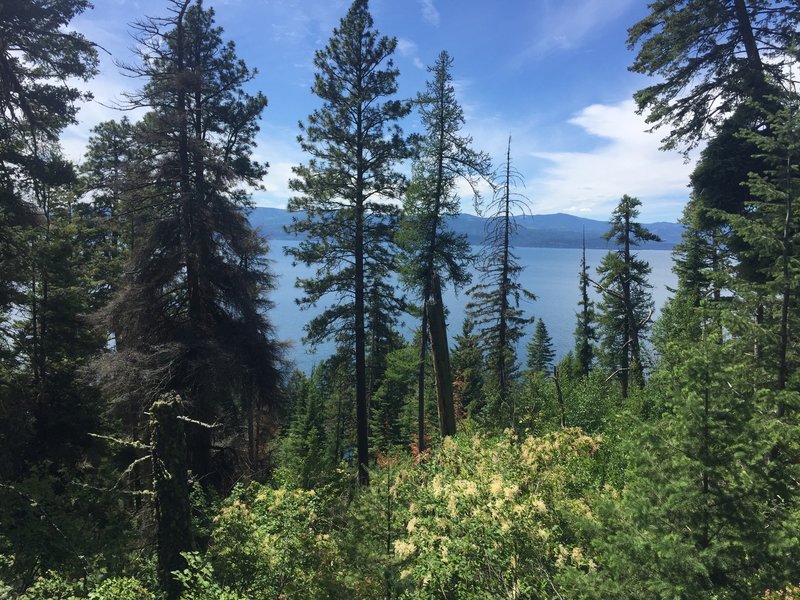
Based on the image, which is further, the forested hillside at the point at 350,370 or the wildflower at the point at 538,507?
the wildflower at the point at 538,507

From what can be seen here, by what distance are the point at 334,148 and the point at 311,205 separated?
1959mm

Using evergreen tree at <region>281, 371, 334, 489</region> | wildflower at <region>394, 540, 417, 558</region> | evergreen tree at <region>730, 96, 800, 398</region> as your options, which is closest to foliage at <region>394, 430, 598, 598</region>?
wildflower at <region>394, 540, 417, 558</region>

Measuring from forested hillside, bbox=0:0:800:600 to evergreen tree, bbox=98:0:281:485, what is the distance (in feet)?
0.24

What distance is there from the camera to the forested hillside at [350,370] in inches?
132

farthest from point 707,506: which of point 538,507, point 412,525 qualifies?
point 412,525

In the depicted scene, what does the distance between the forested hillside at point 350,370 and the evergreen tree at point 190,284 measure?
2.9 inches

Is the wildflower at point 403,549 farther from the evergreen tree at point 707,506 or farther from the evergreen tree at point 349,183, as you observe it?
the evergreen tree at point 349,183

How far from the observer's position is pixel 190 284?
1098cm

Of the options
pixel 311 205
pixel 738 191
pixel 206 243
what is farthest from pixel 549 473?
pixel 738 191

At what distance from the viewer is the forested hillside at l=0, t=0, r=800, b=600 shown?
336 cm

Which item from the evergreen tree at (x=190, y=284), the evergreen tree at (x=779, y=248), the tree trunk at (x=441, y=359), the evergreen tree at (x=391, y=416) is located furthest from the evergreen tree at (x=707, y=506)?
the evergreen tree at (x=391, y=416)

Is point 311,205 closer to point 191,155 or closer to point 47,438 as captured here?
point 191,155

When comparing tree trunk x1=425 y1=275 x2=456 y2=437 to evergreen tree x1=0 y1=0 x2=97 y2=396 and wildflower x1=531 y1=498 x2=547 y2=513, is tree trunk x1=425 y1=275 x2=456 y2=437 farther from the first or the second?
evergreen tree x1=0 y1=0 x2=97 y2=396

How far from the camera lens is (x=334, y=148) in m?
13.4
